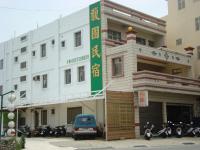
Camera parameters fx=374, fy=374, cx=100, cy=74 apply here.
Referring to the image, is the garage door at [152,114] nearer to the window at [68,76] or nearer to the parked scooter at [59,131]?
the parked scooter at [59,131]

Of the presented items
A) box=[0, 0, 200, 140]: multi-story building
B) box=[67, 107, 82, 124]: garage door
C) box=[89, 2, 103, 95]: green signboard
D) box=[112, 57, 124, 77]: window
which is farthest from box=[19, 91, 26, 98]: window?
box=[112, 57, 124, 77]: window

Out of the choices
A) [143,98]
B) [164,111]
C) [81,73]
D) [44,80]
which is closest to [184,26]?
[164,111]

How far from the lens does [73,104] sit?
94.1ft

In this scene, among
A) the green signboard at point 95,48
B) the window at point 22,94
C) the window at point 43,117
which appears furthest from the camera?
the window at point 22,94

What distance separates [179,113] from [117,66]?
730 cm

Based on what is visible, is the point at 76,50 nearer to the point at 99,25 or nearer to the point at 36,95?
the point at 99,25

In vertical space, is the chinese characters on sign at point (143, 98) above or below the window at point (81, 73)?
below

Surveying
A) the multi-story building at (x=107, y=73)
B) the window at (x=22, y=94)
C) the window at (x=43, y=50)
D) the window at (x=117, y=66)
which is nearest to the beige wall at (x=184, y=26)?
the multi-story building at (x=107, y=73)

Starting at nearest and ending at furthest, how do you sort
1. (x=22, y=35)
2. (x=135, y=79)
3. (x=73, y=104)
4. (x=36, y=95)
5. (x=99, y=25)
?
(x=135, y=79) → (x=99, y=25) → (x=73, y=104) → (x=36, y=95) → (x=22, y=35)

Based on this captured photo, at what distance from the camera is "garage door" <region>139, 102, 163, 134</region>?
87.6ft

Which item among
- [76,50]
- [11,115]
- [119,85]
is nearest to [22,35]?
[76,50]

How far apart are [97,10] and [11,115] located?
12808 mm

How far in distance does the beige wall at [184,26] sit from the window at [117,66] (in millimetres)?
7844

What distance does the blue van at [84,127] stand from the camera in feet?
75.6
